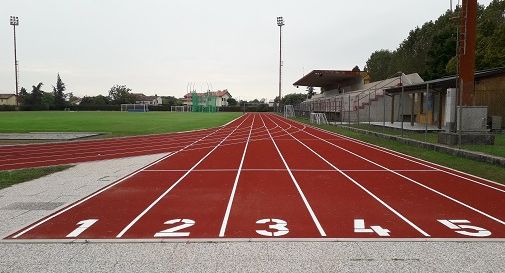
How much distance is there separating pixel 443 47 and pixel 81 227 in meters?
57.4

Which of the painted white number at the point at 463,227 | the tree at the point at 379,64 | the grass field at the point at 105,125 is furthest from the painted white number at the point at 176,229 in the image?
the tree at the point at 379,64

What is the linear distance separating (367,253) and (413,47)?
239ft

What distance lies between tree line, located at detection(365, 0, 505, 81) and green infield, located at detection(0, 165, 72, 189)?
16.2 metres

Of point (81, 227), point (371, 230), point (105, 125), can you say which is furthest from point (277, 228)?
point (105, 125)

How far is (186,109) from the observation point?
109 meters

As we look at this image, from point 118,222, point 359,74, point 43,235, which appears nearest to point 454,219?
point 118,222

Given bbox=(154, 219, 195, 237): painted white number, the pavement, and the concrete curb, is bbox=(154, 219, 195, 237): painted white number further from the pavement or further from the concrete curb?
the concrete curb

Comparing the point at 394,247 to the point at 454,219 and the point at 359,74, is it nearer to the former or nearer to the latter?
the point at 454,219

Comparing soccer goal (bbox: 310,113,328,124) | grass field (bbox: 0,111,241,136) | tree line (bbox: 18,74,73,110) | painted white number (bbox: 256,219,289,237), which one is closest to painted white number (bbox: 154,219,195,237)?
painted white number (bbox: 256,219,289,237)

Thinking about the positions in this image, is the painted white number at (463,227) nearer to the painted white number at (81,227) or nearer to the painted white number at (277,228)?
the painted white number at (277,228)

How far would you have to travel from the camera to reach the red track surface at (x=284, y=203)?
6004mm

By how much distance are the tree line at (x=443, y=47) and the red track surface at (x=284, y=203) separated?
10.8 metres

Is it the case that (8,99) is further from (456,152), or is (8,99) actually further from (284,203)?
(284,203)

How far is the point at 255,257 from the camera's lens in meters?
4.86
